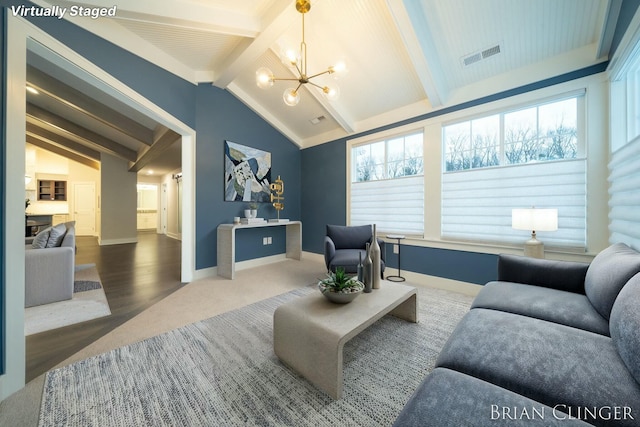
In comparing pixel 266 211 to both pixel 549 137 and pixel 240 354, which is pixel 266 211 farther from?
pixel 549 137

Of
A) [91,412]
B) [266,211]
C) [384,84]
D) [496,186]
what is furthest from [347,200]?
[91,412]

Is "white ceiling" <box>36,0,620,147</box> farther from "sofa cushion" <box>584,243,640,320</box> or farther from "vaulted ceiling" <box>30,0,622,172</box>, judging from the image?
"sofa cushion" <box>584,243,640,320</box>

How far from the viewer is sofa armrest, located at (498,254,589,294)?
5.46 ft

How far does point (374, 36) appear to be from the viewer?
273 cm

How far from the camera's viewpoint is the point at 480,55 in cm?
261

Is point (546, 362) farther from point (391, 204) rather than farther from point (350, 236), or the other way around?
point (391, 204)

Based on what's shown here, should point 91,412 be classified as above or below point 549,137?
below

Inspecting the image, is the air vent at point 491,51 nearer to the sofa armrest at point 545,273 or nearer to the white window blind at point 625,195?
the white window blind at point 625,195

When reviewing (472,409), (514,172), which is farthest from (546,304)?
(514,172)

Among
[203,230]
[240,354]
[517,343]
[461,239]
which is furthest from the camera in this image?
[203,230]

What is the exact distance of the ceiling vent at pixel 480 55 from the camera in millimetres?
2518

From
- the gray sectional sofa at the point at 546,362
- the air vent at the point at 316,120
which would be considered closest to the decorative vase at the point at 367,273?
the gray sectional sofa at the point at 546,362

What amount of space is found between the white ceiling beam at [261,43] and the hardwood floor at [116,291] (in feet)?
10.2

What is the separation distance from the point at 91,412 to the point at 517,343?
2.09 metres
